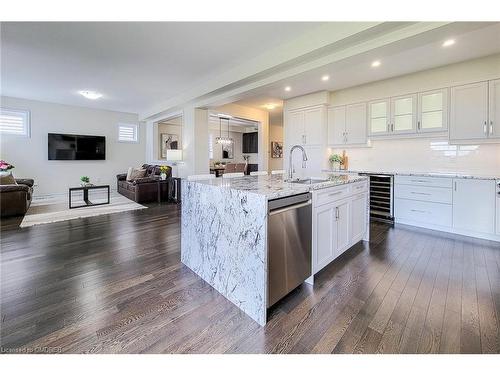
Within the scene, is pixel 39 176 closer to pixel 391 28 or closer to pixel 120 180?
pixel 120 180

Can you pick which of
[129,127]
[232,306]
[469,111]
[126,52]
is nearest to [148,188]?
[129,127]

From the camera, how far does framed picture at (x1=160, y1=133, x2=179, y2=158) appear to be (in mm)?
8625

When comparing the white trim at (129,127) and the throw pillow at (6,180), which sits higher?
the white trim at (129,127)

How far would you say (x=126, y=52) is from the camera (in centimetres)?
Result: 363

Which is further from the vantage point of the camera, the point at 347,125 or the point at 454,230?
the point at 347,125

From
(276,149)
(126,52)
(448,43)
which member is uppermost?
(126,52)

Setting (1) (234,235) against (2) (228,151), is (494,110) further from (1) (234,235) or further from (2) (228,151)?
(2) (228,151)

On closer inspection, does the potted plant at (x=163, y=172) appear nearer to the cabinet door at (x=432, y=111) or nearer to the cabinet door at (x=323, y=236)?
the cabinet door at (x=323, y=236)

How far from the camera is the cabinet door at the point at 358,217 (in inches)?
114

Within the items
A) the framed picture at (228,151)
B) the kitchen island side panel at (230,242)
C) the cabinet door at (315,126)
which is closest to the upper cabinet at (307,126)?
the cabinet door at (315,126)

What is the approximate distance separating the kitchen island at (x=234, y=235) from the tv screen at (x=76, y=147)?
6618mm

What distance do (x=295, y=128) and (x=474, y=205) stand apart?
11.9 ft

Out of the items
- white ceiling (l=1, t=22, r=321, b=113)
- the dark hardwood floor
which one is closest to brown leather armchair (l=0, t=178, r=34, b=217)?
the dark hardwood floor
